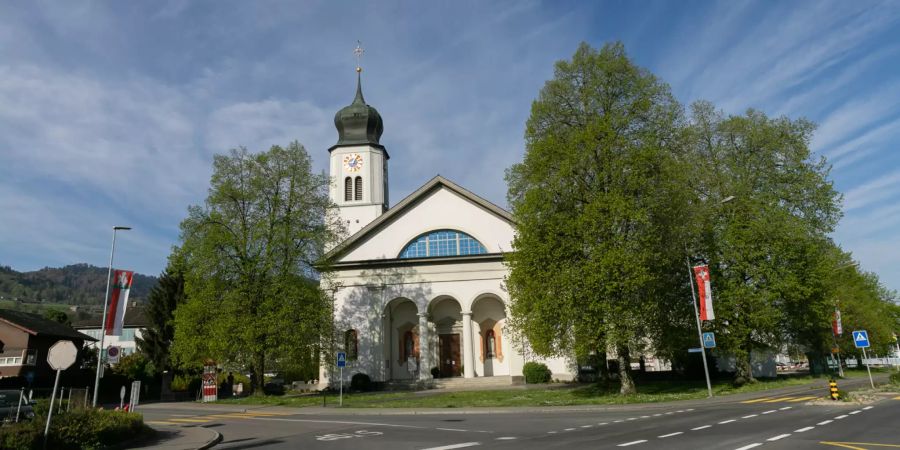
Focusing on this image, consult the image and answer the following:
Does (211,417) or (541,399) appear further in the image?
(541,399)

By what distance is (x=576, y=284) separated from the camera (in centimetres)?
2353

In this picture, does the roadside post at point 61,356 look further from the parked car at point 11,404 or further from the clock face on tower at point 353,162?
the clock face on tower at point 353,162

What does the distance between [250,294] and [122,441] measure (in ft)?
55.1

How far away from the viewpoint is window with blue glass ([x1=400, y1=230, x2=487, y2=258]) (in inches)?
1575

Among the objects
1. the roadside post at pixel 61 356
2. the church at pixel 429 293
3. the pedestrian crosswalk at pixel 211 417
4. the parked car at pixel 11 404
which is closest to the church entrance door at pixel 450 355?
the church at pixel 429 293

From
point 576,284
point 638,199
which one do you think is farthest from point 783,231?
point 576,284

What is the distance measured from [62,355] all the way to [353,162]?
40.2 metres

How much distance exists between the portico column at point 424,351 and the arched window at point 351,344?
14.9 ft

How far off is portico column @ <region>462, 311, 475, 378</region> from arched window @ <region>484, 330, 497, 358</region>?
8.43 ft

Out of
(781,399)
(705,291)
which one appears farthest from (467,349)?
(781,399)

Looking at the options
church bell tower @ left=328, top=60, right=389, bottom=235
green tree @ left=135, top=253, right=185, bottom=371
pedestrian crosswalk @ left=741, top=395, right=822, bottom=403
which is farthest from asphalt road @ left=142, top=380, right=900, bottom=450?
church bell tower @ left=328, top=60, right=389, bottom=235

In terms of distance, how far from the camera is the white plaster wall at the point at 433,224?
132 feet

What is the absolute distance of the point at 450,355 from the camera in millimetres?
40969

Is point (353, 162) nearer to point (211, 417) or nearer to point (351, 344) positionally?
point (351, 344)
